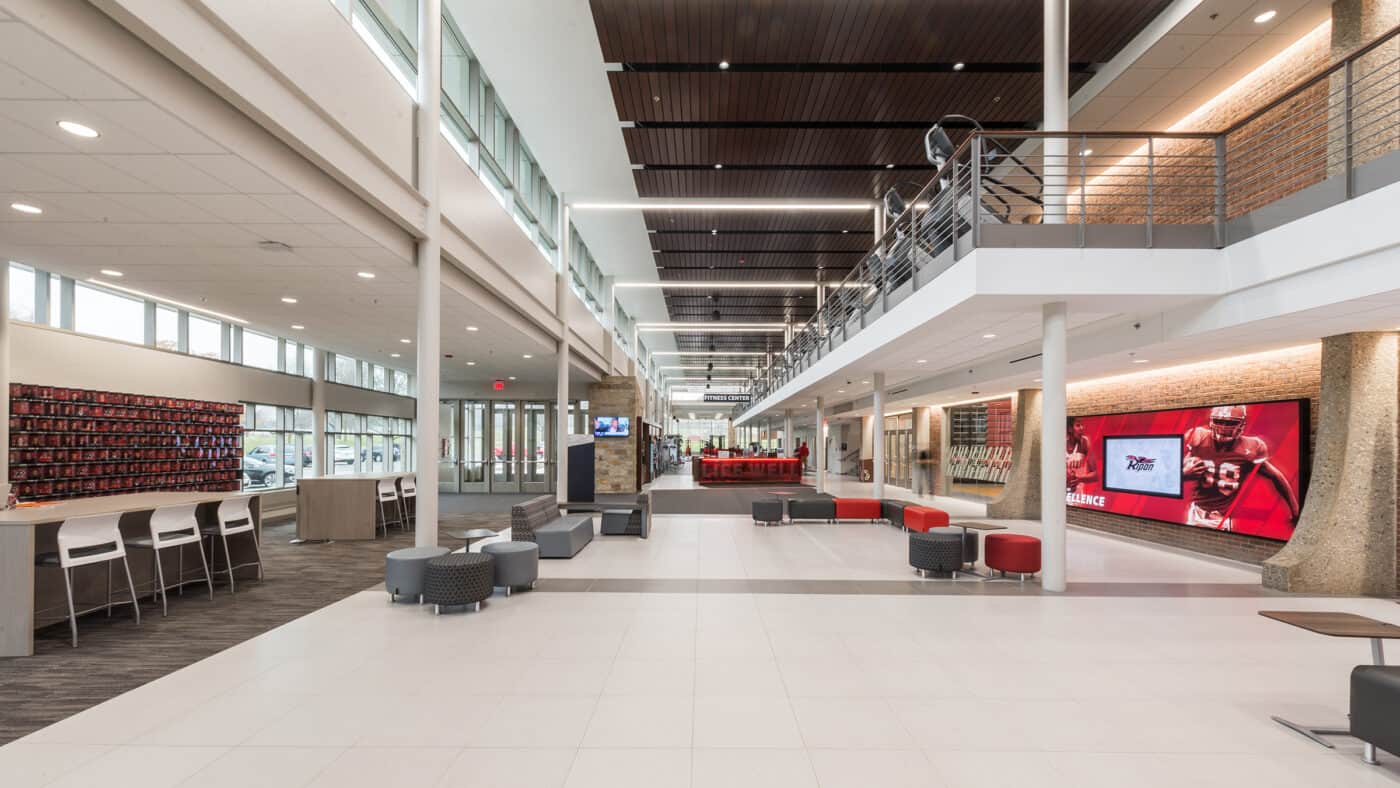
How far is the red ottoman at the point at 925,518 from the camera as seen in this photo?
34.4 feet

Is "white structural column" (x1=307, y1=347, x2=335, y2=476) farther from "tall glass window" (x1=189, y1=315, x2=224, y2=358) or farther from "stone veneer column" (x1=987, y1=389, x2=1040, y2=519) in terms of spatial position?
"stone veneer column" (x1=987, y1=389, x2=1040, y2=519)

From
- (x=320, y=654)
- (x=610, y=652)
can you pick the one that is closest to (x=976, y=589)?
(x=610, y=652)

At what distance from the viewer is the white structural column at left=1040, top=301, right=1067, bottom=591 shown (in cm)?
737

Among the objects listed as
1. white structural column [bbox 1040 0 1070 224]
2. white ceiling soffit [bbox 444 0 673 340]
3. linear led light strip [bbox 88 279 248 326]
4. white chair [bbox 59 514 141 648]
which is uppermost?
white ceiling soffit [bbox 444 0 673 340]

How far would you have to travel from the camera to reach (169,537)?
7238 mm

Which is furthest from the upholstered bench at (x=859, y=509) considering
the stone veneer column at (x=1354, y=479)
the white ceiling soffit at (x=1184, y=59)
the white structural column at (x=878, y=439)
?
the white ceiling soffit at (x=1184, y=59)

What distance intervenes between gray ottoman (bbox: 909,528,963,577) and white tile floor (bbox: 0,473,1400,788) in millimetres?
1099

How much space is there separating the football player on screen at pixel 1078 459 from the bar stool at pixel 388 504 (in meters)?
12.8

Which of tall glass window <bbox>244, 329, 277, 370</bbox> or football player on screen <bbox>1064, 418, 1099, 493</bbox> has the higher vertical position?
tall glass window <bbox>244, 329, 277, 370</bbox>

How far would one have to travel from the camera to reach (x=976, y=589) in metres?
7.44

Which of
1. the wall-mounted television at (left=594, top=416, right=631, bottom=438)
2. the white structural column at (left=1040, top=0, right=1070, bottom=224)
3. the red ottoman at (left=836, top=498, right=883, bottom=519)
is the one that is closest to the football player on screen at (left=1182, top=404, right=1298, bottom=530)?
the white structural column at (left=1040, top=0, right=1070, bottom=224)

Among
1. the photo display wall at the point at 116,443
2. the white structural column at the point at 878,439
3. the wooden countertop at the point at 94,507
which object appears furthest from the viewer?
the white structural column at the point at 878,439

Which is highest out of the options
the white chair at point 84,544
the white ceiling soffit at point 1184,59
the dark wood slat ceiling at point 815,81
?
the dark wood slat ceiling at point 815,81

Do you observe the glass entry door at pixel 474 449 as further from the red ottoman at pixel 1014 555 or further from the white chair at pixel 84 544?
the red ottoman at pixel 1014 555
